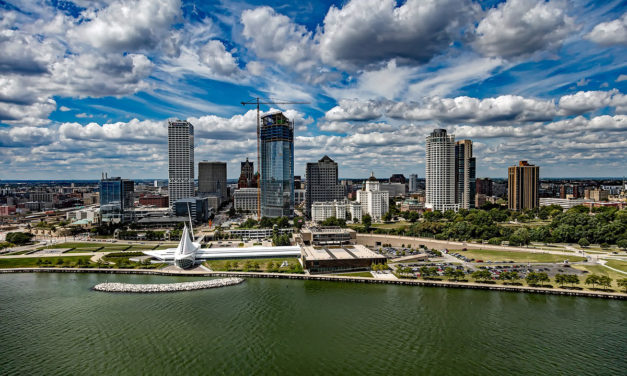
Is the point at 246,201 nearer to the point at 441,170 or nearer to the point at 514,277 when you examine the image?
the point at 441,170

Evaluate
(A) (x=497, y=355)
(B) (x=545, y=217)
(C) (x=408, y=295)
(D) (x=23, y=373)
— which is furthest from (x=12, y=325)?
(B) (x=545, y=217)

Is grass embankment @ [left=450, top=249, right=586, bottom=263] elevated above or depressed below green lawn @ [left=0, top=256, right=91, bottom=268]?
above

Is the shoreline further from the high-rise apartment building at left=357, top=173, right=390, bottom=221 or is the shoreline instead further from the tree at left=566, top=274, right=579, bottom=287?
the high-rise apartment building at left=357, top=173, right=390, bottom=221

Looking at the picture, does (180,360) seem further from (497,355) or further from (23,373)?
(497,355)

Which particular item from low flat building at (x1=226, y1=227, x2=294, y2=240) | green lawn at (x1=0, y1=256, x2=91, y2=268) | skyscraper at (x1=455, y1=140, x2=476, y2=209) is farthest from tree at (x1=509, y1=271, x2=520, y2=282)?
skyscraper at (x1=455, y1=140, x2=476, y2=209)

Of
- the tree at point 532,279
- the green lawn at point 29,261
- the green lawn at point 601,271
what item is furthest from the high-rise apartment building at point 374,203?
the green lawn at point 29,261

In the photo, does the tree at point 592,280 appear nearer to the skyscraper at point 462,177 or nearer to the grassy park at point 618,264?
the grassy park at point 618,264
